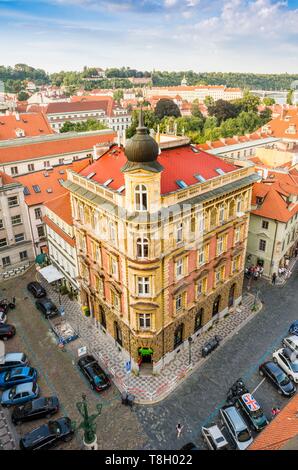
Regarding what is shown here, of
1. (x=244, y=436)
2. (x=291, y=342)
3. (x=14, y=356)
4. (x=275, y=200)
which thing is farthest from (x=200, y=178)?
(x=14, y=356)

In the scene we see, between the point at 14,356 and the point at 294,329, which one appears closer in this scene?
the point at 14,356

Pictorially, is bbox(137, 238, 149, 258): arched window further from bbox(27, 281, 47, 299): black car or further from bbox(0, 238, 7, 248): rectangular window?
bbox(0, 238, 7, 248): rectangular window

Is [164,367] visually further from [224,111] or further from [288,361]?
[224,111]

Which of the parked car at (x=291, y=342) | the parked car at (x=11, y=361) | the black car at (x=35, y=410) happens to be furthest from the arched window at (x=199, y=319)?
the parked car at (x=11, y=361)

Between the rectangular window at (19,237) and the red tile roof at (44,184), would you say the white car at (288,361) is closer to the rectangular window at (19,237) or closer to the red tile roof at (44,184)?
the red tile roof at (44,184)

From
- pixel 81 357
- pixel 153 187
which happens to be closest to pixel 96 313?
pixel 81 357

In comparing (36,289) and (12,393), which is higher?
(36,289)

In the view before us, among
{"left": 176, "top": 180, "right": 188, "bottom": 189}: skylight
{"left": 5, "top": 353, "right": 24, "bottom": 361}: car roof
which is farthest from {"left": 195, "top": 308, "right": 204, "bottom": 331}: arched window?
{"left": 5, "top": 353, "right": 24, "bottom": 361}: car roof

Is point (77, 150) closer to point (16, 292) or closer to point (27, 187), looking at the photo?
point (27, 187)
